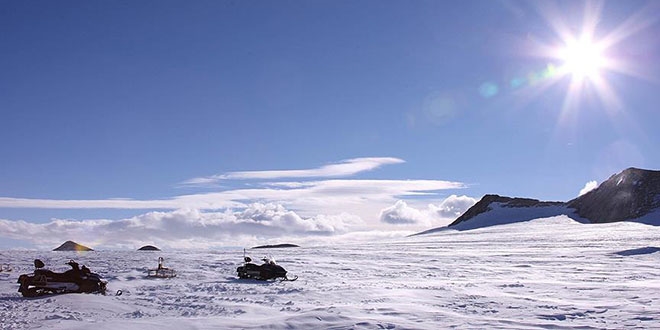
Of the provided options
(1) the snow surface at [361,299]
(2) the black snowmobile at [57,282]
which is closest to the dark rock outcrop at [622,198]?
(1) the snow surface at [361,299]

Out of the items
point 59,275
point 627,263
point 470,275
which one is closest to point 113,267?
point 59,275

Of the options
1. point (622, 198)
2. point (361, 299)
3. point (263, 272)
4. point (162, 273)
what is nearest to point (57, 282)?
point (162, 273)

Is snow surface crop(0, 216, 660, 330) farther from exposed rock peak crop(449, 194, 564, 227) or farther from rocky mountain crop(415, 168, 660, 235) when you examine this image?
exposed rock peak crop(449, 194, 564, 227)

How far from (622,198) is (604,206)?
3432 mm

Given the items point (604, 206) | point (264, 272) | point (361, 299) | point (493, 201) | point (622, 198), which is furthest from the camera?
point (493, 201)

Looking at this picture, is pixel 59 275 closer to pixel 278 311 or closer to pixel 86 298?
pixel 86 298

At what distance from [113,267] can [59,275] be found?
366 inches

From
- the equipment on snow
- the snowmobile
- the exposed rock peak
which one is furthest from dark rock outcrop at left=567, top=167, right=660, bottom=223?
the equipment on snow

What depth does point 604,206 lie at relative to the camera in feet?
328

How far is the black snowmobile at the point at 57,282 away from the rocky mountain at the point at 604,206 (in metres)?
79.8

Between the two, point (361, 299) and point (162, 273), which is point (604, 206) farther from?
point (361, 299)

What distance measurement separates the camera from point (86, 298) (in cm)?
1638

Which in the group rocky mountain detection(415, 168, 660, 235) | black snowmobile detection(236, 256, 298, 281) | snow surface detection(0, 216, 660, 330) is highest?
rocky mountain detection(415, 168, 660, 235)

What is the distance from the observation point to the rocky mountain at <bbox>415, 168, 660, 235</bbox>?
91250 millimetres
